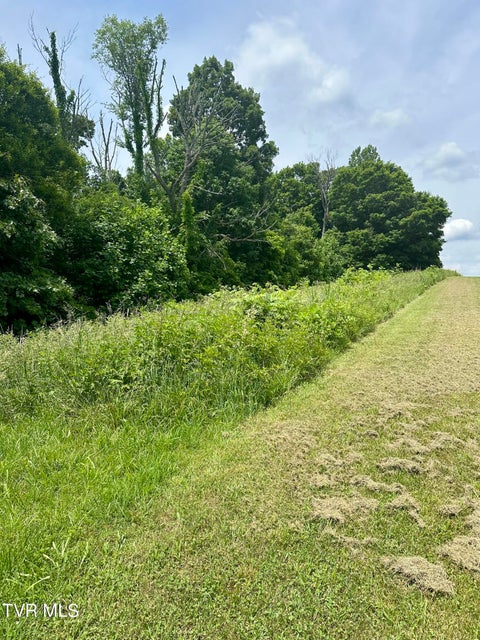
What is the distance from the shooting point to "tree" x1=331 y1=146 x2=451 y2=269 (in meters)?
32.2

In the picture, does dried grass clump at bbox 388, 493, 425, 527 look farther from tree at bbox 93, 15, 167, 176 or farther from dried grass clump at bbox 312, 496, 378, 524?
tree at bbox 93, 15, 167, 176

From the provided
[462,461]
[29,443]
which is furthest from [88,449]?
[462,461]

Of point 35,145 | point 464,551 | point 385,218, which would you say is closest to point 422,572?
point 464,551

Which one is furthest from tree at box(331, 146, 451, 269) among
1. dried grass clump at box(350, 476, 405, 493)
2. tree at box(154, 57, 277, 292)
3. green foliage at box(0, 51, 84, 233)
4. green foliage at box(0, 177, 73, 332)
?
dried grass clump at box(350, 476, 405, 493)

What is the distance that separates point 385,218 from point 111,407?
118 feet

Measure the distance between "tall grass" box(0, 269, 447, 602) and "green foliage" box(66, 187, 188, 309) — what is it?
715 centimetres

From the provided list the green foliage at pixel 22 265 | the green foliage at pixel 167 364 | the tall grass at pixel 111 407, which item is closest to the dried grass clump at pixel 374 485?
the tall grass at pixel 111 407

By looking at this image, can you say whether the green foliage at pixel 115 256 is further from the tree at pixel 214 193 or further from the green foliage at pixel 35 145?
the tree at pixel 214 193

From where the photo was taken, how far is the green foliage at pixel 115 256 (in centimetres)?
1135

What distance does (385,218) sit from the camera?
1328 inches

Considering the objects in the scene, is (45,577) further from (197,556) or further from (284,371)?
(284,371)

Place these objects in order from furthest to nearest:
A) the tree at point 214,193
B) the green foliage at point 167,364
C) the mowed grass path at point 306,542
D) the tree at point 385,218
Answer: the tree at point 385,218 → the tree at point 214,193 → the green foliage at point 167,364 → the mowed grass path at point 306,542

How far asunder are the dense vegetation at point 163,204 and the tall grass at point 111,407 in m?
5.83

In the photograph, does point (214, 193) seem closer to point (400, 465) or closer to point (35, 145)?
point (35, 145)
